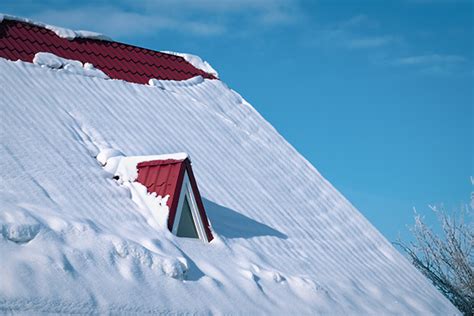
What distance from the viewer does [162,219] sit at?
6.94m

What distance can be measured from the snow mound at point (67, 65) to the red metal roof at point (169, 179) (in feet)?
9.25

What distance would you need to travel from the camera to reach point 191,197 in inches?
289

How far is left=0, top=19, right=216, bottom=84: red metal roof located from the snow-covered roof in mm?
191

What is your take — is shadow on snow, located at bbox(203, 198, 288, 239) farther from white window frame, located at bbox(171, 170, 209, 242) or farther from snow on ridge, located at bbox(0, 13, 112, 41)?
snow on ridge, located at bbox(0, 13, 112, 41)

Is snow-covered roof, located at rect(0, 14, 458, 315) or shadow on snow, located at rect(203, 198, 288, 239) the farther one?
shadow on snow, located at rect(203, 198, 288, 239)

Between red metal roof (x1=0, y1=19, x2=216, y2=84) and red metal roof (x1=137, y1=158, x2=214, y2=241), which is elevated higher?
red metal roof (x1=0, y1=19, x2=216, y2=84)

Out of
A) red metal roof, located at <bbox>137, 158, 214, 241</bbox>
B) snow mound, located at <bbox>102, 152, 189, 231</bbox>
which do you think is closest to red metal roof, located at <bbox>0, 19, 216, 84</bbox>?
snow mound, located at <bbox>102, 152, 189, 231</bbox>

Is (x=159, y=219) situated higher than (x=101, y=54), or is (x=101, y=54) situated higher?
(x=101, y=54)

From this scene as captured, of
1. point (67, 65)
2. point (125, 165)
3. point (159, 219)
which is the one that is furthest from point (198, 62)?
point (159, 219)

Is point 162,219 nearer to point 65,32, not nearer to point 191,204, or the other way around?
point 191,204

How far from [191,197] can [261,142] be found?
13.7ft

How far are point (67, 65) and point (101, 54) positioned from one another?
42.4 inches

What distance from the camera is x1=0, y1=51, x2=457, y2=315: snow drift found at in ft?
17.3

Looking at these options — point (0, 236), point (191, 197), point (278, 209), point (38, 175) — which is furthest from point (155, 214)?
point (278, 209)
